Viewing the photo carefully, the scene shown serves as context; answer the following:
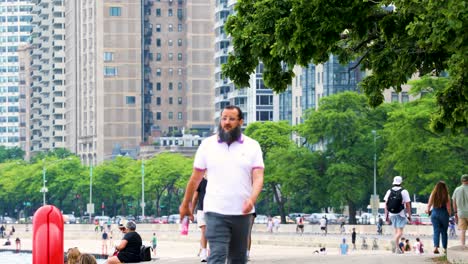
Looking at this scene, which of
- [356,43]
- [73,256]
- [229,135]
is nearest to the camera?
[229,135]

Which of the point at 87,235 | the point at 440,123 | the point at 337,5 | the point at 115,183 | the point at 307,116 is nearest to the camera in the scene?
the point at 337,5

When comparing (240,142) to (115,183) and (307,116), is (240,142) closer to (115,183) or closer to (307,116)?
(307,116)

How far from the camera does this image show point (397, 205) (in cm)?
3173

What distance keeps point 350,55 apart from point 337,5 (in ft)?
17.2

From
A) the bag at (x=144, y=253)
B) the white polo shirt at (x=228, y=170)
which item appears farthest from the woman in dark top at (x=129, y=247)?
the white polo shirt at (x=228, y=170)

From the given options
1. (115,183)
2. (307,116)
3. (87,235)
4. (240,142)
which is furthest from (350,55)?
(115,183)

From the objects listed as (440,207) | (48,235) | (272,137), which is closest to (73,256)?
(48,235)

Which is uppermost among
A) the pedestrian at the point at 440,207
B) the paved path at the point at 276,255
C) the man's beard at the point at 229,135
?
the man's beard at the point at 229,135

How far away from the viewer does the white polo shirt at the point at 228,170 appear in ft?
54.0

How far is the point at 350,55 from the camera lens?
3186cm

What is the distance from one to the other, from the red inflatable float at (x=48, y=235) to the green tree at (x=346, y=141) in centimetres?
9361

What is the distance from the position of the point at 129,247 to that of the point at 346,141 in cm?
9019

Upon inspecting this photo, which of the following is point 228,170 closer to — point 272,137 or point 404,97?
point 272,137

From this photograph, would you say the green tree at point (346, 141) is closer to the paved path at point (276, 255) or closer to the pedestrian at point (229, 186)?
the paved path at point (276, 255)
